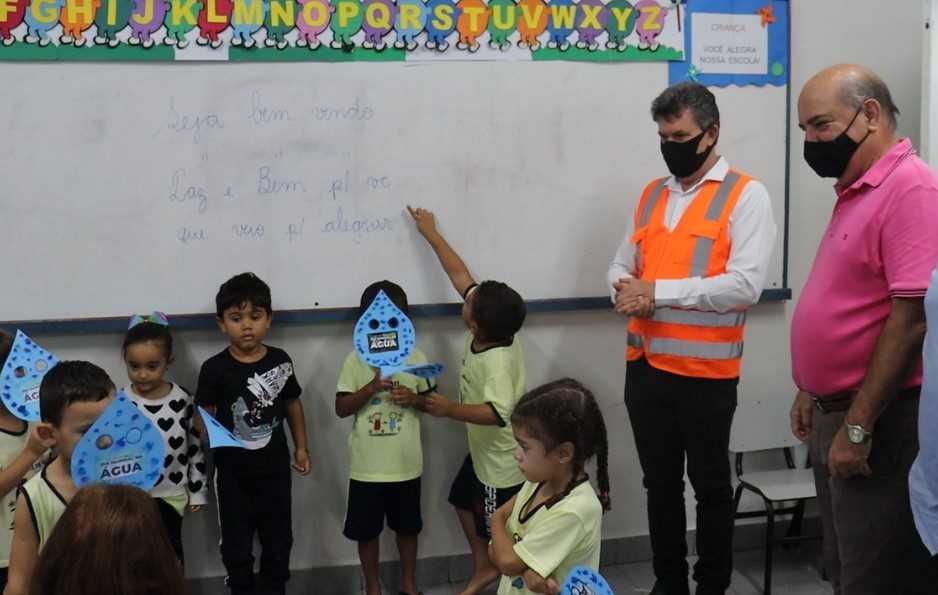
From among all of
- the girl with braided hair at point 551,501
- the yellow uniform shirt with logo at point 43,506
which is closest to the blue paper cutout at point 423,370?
the girl with braided hair at point 551,501

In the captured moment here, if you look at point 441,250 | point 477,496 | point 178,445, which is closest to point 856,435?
point 477,496

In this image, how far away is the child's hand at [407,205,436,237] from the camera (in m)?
3.05

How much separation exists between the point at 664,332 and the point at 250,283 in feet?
4.27

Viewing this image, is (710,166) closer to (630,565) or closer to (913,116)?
(913,116)

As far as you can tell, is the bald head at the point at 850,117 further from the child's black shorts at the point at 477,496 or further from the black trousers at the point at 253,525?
the black trousers at the point at 253,525

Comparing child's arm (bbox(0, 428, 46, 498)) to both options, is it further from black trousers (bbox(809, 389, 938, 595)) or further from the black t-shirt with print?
black trousers (bbox(809, 389, 938, 595))

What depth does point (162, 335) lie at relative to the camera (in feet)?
9.10

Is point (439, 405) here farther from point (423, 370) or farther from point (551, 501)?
point (551, 501)

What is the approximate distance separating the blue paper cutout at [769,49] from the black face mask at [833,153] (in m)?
1.21

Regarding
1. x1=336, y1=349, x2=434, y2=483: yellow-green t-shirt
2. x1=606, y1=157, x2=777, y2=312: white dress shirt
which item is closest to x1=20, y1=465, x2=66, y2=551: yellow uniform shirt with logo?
x1=336, y1=349, x2=434, y2=483: yellow-green t-shirt

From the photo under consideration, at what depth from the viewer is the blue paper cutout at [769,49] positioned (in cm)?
320

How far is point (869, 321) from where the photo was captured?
195 cm

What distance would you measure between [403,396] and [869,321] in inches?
55.7

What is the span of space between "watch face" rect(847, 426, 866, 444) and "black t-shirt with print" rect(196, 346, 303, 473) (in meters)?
1.71
